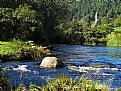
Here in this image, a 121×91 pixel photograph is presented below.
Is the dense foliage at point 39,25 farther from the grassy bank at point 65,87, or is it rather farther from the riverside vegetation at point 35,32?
the grassy bank at point 65,87

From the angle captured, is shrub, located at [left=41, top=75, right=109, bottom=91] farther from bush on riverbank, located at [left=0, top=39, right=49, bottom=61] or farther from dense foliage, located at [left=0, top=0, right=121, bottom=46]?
dense foliage, located at [left=0, top=0, right=121, bottom=46]

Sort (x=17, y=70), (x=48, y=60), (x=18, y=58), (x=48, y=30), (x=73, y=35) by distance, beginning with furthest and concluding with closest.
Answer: (x=73, y=35) → (x=48, y=30) → (x=18, y=58) → (x=48, y=60) → (x=17, y=70)

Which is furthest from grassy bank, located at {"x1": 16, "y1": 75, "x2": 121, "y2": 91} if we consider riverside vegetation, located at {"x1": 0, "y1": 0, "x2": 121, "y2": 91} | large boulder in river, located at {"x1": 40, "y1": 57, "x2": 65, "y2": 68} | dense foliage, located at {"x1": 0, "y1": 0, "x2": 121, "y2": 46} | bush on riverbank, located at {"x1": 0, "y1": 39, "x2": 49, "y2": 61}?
dense foliage, located at {"x1": 0, "y1": 0, "x2": 121, "y2": 46}

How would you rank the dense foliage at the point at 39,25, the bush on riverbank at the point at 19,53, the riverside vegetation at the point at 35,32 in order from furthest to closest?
the dense foliage at the point at 39,25 < the riverside vegetation at the point at 35,32 < the bush on riverbank at the point at 19,53

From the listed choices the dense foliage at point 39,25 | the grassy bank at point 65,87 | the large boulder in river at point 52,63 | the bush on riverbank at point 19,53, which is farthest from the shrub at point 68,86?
the dense foliage at point 39,25

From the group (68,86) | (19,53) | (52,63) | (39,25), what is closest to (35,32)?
(39,25)

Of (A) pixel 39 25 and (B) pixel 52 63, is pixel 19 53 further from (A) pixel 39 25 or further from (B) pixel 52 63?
(A) pixel 39 25

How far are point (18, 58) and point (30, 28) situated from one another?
20.4m

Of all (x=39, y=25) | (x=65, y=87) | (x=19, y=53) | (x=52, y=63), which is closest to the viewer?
(x=65, y=87)

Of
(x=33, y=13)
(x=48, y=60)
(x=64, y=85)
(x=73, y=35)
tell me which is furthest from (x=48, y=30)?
(x=64, y=85)

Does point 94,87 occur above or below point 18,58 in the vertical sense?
above

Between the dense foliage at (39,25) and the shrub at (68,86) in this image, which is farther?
the dense foliage at (39,25)

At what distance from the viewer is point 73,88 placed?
10922 millimetres

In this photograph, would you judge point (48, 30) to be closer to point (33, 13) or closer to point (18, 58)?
point (33, 13)
